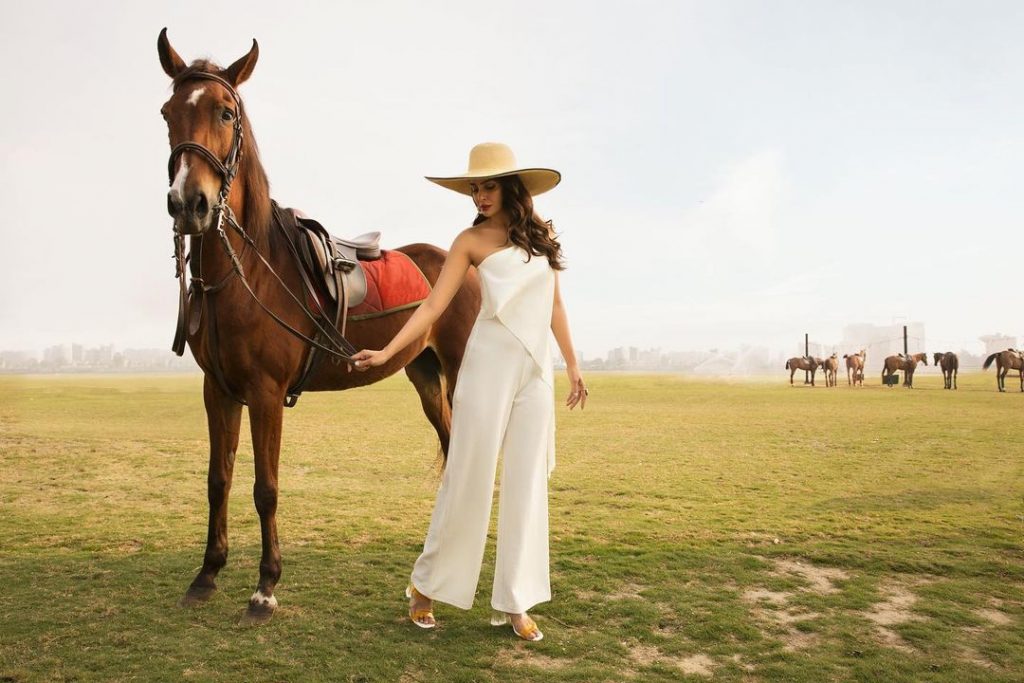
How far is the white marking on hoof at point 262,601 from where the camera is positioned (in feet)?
11.9

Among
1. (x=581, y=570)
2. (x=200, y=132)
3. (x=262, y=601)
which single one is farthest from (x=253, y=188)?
(x=581, y=570)

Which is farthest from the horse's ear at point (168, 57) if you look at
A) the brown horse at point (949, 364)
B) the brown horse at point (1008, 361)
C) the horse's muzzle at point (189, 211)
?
the brown horse at point (949, 364)

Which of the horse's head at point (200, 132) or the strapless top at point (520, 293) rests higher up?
the horse's head at point (200, 132)

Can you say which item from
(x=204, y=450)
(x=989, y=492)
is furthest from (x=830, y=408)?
(x=204, y=450)

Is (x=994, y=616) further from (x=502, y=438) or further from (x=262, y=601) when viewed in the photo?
(x=262, y=601)

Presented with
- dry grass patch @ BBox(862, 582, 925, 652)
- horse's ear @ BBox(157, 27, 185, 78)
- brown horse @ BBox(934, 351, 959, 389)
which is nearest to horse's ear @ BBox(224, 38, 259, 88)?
horse's ear @ BBox(157, 27, 185, 78)

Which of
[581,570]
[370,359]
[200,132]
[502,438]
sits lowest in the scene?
[581,570]

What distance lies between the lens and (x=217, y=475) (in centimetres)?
396

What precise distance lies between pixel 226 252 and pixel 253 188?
1.37 ft

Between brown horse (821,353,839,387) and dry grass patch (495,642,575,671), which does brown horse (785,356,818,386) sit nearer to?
brown horse (821,353,839,387)

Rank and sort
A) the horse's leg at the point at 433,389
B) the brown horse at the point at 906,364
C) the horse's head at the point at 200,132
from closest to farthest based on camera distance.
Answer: the horse's head at the point at 200,132 < the horse's leg at the point at 433,389 < the brown horse at the point at 906,364

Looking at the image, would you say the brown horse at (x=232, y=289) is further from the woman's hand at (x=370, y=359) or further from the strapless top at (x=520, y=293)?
the strapless top at (x=520, y=293)

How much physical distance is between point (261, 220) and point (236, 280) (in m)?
0.42

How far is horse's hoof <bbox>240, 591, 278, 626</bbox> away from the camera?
11.6ft
